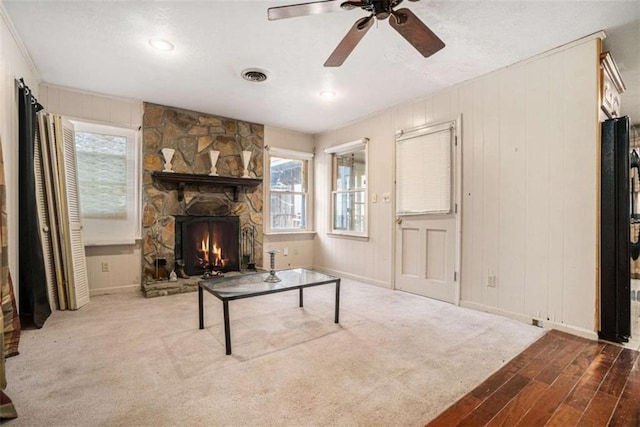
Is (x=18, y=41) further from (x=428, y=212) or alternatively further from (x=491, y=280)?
(x=491, y=280)

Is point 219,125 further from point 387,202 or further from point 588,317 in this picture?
point 588,317

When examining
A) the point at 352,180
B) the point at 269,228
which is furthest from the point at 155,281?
the point at 352,180

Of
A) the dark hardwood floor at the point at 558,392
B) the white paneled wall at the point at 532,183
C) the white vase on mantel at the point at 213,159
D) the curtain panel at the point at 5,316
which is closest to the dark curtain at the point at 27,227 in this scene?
the curtain panel at the point at 5,316

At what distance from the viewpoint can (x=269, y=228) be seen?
5.22 metres

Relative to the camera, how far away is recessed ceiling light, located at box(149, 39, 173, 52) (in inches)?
105

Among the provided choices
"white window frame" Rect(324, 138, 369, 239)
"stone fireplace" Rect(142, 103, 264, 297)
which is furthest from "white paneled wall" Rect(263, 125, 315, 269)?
"white window frame" Rect(324, 138, 369, 239)

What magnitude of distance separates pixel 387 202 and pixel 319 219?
5.07 ft

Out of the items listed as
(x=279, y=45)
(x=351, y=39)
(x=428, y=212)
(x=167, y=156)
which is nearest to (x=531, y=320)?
(x=428, y=212)

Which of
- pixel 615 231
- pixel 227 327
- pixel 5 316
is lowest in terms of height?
pixel 227 327

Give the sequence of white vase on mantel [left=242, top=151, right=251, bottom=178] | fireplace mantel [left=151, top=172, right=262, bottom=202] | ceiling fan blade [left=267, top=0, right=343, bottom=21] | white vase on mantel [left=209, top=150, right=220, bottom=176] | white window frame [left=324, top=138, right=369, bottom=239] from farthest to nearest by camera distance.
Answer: white vase on mantel [left=242, top=151, right=251, bottom=178]
white window frame [left=324, top=138, right=369, bottom=239]
white vase on mantel [left=209, top=150, right=220, bottom=176]
fireplace mantel [left=151, top=172, right=262, bottom=202]
ceiling fan blade [left=267, top=0, right=343, bottom=21]

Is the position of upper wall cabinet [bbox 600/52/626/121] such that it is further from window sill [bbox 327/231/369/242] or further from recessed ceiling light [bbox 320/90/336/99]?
window sill [bbox 327/231/369/242]

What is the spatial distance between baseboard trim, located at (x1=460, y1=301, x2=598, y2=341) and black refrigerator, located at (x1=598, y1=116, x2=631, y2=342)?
0.35ft

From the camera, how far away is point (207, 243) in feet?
15.2

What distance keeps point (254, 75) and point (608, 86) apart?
10.7 ft
